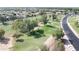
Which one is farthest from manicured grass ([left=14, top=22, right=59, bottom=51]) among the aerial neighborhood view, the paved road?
the paved road

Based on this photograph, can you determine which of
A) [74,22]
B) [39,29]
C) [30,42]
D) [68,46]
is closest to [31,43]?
[30,42]

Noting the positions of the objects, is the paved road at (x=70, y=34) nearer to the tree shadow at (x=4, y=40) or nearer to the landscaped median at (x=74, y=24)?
the landscaped median at (x=74, y=24)

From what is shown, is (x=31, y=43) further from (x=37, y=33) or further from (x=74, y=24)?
(x=74, y=24)

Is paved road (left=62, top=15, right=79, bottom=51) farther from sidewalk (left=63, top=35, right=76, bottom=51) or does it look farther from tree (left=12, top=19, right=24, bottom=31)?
tree (left=12, top=19, right=24, bottom=31)

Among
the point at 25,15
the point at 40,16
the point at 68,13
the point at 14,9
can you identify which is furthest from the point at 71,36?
the point at 14,9

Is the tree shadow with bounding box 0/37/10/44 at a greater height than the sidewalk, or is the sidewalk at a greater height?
the tree shadow with bounding box 0/37/10/44

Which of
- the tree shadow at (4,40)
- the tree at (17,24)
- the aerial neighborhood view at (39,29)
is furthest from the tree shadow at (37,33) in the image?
the tree shadow at (4,40)

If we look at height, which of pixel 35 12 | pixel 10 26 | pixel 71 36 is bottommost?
pixel 71 36
